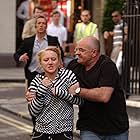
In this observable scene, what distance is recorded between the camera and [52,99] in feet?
16.0

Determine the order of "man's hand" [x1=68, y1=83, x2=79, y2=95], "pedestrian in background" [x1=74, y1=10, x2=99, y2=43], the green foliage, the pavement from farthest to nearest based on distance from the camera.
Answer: the green foliage < "pedestrian in background" [x1=74, y1=10, x2=99, y2=43] < the pavement < "man's hand" [x1=68, y1=83, x2=79, y2=95]

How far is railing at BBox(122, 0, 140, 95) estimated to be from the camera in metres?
10.8

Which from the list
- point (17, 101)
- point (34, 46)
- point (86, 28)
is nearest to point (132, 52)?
point (86, 28)

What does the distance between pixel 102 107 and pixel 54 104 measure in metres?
0.41

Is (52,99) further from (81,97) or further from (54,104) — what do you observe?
(81,97)

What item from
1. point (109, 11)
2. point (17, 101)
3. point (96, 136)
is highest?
point (109, 11)

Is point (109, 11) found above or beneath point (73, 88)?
above

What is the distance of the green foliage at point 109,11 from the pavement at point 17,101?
11.3 feet

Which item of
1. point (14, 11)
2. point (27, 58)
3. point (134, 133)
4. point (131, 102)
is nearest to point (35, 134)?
point (27, 58)

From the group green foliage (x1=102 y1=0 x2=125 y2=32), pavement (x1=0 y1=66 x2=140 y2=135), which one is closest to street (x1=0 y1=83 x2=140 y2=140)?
pavement (x1=0 y1=66 x2=140 y2=135)

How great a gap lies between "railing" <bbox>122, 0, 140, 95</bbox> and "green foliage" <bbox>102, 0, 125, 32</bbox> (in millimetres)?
9226

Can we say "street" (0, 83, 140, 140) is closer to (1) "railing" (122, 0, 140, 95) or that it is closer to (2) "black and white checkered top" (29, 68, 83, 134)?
(1) "railing" (122, 0, 140, 95)

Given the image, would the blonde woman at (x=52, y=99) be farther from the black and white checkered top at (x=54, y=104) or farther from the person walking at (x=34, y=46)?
the person walking at (x=34, y=46)

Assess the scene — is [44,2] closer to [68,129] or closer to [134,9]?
[134,9]
